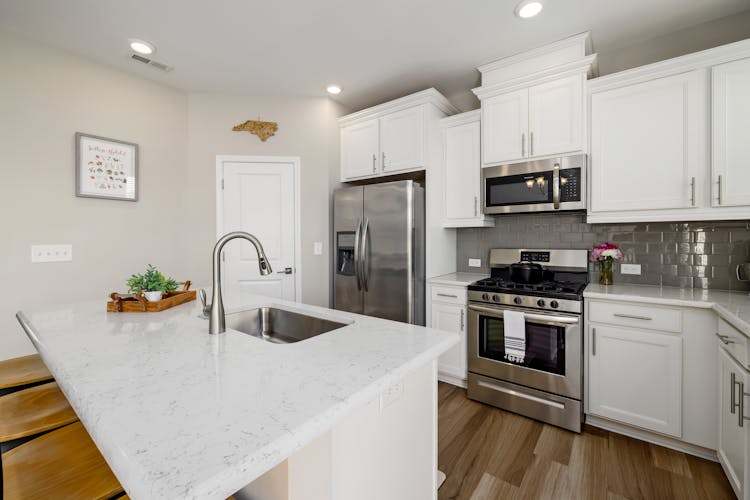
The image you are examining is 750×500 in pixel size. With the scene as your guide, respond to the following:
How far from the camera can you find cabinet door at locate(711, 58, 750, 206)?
194 centimetres

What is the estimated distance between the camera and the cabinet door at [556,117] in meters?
2.41

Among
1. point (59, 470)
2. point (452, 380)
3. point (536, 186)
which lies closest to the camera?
point (59, 470)

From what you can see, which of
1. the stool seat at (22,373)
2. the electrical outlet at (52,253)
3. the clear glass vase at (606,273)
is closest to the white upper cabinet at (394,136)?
the clear glass vase at (606,273)

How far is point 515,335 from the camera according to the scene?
94.5 inches

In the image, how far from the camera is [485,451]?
2.03 metres

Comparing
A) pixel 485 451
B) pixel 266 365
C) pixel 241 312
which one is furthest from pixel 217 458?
pixel 485 451

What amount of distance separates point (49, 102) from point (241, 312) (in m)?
2.43

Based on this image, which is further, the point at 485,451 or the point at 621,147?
the point at 621,147

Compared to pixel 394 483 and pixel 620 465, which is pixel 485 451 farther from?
pixel 394 483

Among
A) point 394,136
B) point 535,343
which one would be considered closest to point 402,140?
point 394,136

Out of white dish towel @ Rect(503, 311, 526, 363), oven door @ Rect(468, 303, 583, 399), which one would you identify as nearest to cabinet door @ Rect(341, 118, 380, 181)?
oven door @ Rect(468, 303, 583, 399)

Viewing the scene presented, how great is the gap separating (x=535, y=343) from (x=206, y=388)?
220cm

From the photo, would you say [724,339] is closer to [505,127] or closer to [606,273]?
[606,273]

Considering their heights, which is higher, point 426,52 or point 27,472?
point 426,52
